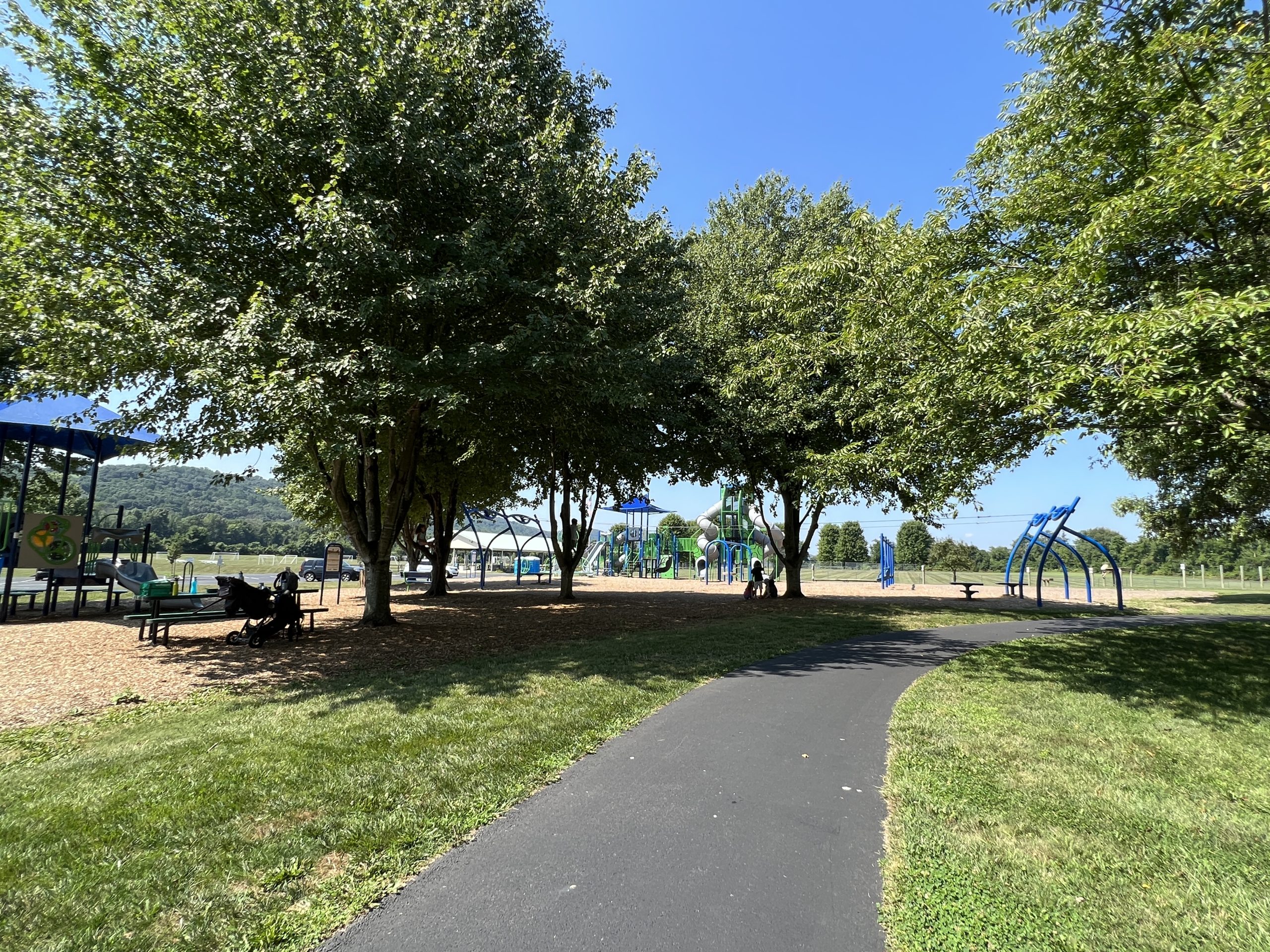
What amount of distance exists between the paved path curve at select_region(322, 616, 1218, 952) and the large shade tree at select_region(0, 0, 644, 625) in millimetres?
6020

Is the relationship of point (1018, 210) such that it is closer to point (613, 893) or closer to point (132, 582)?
point (613, 893)

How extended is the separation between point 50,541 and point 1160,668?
21339 millimetres

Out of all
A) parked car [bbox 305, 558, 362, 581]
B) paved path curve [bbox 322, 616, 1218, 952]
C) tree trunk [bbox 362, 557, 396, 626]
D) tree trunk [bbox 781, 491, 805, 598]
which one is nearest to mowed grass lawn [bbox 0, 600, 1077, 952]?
paved path curve [bbox 322, 616, 1218, 952]

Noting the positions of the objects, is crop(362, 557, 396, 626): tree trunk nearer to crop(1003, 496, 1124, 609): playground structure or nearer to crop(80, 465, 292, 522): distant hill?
crop(1003, 496, 1124, 609): playground structure

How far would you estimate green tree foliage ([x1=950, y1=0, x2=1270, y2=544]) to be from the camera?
6012 mm

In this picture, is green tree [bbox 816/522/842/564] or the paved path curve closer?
the paved path curve

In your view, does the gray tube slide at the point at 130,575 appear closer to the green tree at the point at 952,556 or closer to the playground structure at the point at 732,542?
the playground structure at the point at 732,542

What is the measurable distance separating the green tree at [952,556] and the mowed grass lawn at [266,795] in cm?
5978

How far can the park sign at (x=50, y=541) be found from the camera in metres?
13.2

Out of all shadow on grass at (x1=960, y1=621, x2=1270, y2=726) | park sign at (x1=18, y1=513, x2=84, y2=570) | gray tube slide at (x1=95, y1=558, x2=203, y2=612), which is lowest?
shadow on grass at (x1=960, y1=621, x2=1270, y2=726)

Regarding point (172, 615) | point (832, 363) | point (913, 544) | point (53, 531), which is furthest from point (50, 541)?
point (913, 544)

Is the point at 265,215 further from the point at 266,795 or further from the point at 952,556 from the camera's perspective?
the point at 952,556

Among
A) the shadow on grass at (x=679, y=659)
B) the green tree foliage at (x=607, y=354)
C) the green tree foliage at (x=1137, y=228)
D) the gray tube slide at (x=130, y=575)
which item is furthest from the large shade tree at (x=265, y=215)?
the green tree foliage at (x=1137, y=228)

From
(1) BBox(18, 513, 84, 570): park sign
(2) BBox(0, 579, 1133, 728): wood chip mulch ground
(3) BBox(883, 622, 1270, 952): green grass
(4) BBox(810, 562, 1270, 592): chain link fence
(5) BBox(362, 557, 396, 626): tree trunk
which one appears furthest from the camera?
(4) BBox(810, 562, 1270, 592): chain link fence
